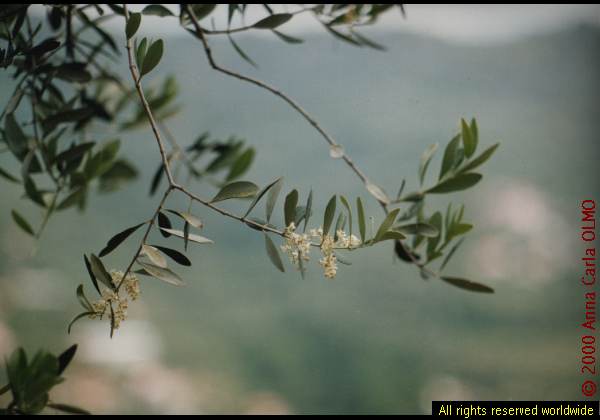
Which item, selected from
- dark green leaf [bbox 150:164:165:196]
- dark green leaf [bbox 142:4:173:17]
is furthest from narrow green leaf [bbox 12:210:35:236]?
dark green leaf [bbox 142:4:173:17]

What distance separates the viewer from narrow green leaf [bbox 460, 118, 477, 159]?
0.65 meters

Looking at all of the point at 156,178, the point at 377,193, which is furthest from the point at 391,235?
the point at 156,178

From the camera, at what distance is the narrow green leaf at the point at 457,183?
646 millimetres

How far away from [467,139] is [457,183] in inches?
2.2

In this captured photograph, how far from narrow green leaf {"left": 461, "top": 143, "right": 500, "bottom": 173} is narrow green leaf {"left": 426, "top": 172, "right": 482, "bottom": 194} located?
1cm

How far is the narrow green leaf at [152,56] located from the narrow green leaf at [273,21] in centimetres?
20

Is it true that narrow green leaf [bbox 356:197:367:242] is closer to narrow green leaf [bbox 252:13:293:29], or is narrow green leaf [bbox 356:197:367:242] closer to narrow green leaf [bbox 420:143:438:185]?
narrow green leaf [bbox 420:143:438:185]

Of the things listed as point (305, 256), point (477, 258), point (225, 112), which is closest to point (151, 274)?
point (305, 256)

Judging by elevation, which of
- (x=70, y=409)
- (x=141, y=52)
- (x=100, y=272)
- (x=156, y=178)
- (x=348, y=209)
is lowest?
(x=70, y=409)

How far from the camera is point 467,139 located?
0.65 metres

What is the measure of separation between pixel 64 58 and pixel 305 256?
0.64m

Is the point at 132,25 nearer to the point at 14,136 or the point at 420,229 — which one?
the point at 14,136

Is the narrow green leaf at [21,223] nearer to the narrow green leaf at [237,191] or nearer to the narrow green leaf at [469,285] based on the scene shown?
the narrow green leaf at [237,191]

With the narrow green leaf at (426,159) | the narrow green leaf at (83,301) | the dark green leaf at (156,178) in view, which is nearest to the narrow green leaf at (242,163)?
the dark green leaf at (156,178)
